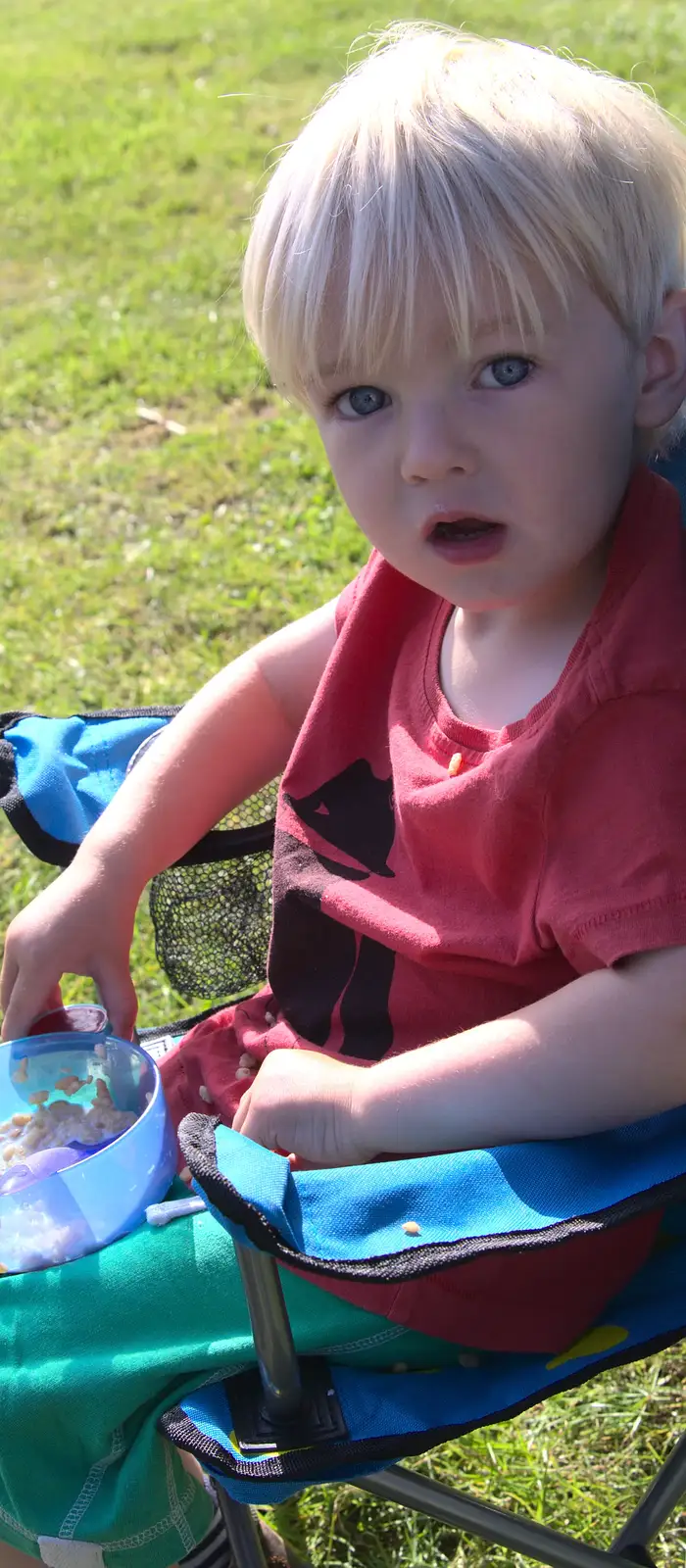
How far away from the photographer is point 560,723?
122 centimetres

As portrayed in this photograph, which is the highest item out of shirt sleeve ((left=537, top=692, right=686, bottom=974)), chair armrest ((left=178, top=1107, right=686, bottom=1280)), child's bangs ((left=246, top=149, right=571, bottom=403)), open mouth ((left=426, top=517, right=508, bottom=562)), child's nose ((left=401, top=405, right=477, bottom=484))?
child's bangs ((left=246, top=149, right=571, bottom=403))

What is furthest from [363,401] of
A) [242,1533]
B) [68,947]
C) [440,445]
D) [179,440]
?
[179,440]

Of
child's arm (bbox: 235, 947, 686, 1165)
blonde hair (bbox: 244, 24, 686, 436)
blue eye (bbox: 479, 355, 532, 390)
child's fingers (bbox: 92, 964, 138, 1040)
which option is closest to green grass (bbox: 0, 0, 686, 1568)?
blonde hair (bbox: 244, 24, 686, 436)

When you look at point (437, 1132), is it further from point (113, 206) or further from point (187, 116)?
point (187, 116)

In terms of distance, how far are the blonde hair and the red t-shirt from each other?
23 cm

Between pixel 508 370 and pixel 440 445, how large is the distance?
8 centimetres

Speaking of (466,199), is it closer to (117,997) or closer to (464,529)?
(464,529)

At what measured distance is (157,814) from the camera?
5.55 ft

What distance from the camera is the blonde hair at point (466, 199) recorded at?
A: 1.15 metres

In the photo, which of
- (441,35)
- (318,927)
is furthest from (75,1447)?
(441,35)

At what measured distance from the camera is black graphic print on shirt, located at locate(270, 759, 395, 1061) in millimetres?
1485

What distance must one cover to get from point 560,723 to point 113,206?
555 centimetres

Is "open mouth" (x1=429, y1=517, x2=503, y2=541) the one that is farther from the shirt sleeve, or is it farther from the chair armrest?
the chair armrest

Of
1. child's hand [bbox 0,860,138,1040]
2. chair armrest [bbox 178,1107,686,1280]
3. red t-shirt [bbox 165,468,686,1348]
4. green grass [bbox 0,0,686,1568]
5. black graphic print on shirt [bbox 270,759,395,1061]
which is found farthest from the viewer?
green grass [bbox 0,0,686,1568]
